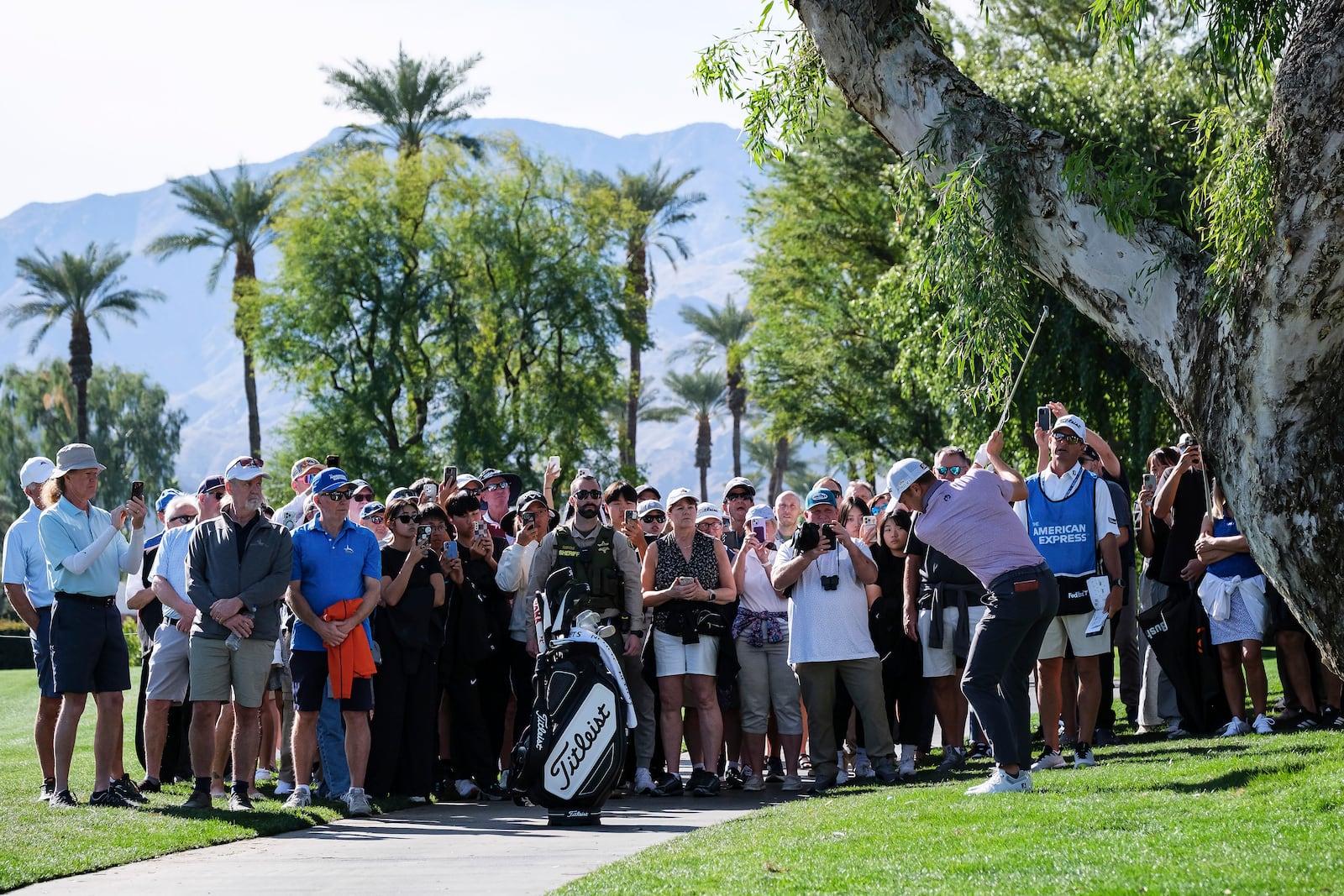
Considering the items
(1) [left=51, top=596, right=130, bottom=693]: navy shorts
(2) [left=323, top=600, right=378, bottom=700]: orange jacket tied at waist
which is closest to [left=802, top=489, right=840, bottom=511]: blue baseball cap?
(2) [left=323, top=600, right=378, bottom=700]: orange jacket tied at waist

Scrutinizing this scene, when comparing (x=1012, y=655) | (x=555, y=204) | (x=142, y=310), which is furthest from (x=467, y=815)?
(x=142, y=310)

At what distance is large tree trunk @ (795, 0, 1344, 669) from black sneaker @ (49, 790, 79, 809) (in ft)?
22.9

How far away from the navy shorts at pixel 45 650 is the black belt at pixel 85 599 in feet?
1.11

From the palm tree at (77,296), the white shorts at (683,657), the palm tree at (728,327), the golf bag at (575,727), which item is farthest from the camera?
the palm tree at (728,327)

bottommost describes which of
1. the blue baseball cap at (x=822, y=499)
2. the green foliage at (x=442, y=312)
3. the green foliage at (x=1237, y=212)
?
the blue baseball cap at (x=822, y=499)

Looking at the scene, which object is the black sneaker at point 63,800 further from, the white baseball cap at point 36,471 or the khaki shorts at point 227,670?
the white baseball cap at point 36,471

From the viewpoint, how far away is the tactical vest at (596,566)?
10.7 m

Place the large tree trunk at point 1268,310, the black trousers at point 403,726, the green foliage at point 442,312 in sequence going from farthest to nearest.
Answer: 1. the green foliage at point 442,312
2. the black trousers at point 403,726
3. the large tree trunk at point 1268,310

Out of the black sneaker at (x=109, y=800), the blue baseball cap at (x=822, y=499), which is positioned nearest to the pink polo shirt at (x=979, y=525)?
the blue baseball cap at (x=822, y=499)

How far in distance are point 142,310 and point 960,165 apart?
52666 mm

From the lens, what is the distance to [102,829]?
8.71 m

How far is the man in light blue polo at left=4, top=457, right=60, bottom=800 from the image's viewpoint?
1009cm

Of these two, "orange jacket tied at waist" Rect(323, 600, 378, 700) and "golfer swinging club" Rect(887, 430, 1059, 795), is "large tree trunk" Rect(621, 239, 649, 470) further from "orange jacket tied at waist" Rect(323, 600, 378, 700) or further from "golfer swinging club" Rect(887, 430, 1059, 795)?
"golfer swinging club" Rect(887, 430, 1059, 795)

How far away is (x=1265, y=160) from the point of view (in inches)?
Answer: 266
